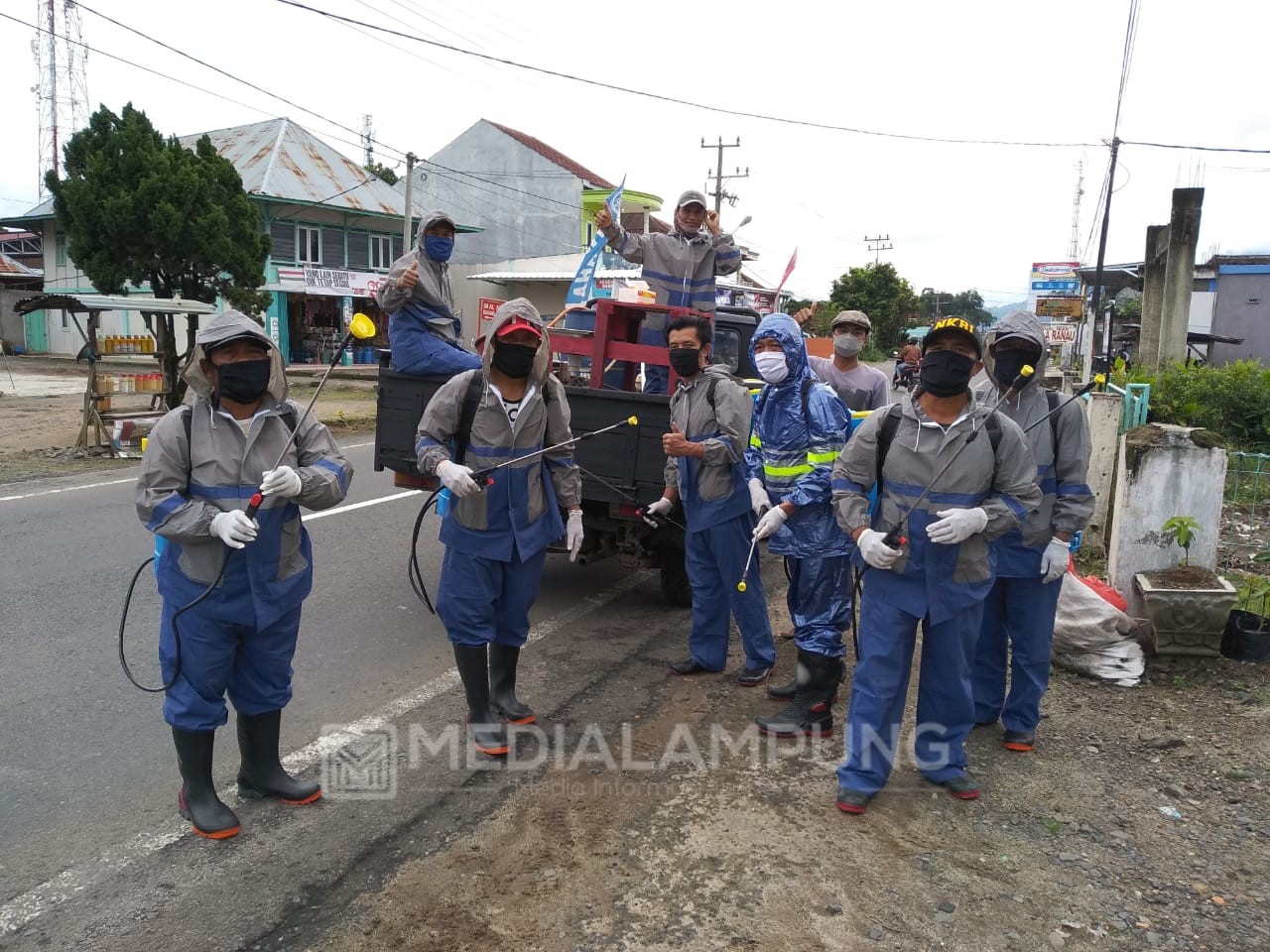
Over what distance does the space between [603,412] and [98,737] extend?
3021 millimetres

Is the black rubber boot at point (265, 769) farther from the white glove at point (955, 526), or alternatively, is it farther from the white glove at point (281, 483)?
the white glove at point (955, 526)

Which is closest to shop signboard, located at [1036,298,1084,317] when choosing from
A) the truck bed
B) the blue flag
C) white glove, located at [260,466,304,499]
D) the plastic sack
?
the blue flag

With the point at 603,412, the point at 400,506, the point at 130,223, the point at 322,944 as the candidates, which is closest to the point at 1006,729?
the point at 603,412

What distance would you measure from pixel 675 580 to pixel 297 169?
2705 centimetres

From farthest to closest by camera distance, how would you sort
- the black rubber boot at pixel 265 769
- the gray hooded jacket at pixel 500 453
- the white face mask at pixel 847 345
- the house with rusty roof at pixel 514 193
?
the house with rusty roof at pixel 514 193 < the white face mask at pixel 847 345 < the gray hooded jacket at pixel 500 453 < the black rubber boot at pixel 265 769

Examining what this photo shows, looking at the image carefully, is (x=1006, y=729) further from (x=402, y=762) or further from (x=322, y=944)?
(x=322, y=944)

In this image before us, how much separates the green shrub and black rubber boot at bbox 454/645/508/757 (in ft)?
33.6

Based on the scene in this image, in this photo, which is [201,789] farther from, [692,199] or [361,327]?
[692,199]

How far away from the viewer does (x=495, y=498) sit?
4.00m

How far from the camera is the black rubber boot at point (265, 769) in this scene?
11.4 feet

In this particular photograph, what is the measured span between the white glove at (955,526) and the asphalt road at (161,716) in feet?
7.01

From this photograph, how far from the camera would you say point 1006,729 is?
4273mm

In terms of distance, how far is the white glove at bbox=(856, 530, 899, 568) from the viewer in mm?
3406

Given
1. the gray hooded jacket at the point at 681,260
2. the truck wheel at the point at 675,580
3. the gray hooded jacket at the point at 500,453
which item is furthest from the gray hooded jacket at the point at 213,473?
the gray hooded jacket at the point at 681,260
